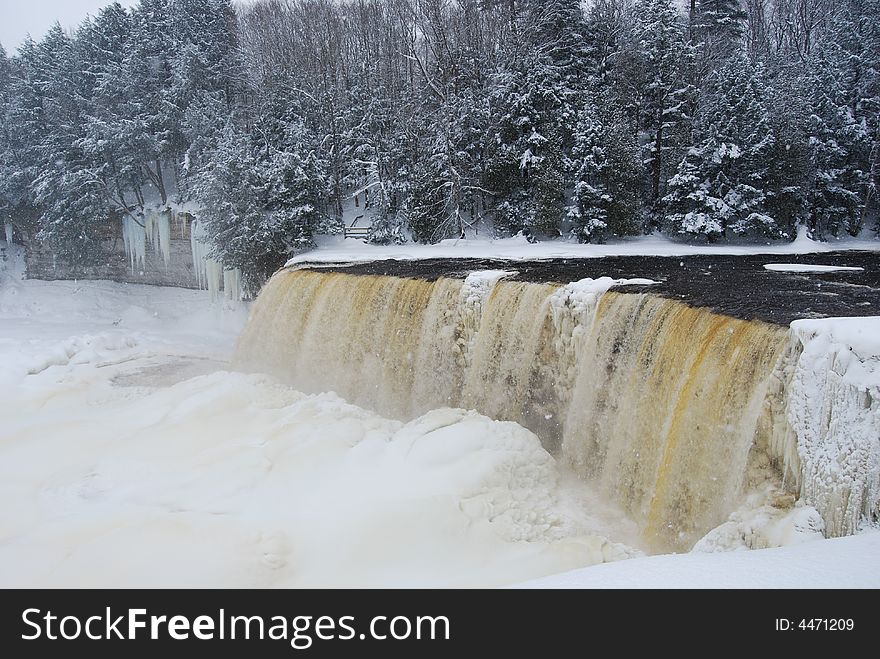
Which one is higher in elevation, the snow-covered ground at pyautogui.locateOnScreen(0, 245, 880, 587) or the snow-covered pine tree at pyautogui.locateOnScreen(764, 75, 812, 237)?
the snow-covered pine tree at pyautogui.locateOnScreen(764, 75, 812, 237)

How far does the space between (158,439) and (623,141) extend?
14324mm

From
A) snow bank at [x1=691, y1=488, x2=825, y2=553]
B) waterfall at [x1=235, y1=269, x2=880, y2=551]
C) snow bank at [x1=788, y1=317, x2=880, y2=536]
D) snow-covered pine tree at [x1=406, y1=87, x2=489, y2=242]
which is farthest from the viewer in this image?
snow-covered pine tree at [x1=406, y1=87, x2=489, y2=242]

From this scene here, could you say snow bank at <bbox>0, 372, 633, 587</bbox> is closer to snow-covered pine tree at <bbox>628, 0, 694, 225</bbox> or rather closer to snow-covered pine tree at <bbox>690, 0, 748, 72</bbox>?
snow-covered pine tree at <bbox>628, 0, 694, 225</bbox>

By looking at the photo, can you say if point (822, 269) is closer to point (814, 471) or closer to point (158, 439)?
point (814, 471)

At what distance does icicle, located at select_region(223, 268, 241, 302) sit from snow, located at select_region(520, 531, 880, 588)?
16713mm

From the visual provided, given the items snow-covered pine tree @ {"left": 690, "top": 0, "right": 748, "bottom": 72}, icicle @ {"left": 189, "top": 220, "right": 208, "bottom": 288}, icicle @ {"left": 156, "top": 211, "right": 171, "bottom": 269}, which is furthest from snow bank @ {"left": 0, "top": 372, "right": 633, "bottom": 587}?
snow-covered pine tree @ {"left": 690, "top": 0, "right": 748, "bottom": 72}

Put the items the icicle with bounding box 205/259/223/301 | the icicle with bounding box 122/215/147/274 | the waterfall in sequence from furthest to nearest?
the icicle with bounding box 122/215/147/274, the icicle with bounding box 205/259/223/301, the waterfall

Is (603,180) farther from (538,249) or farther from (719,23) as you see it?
(719,23)

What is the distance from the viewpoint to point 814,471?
3857 mm

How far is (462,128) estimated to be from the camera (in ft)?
63.1

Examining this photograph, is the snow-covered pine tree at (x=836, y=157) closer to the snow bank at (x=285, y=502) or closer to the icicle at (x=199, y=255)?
the snow bank at (x=285, y=502)

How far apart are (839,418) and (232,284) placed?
Answer: 1717 cm

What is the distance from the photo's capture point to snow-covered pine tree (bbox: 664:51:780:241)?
49.3ft
